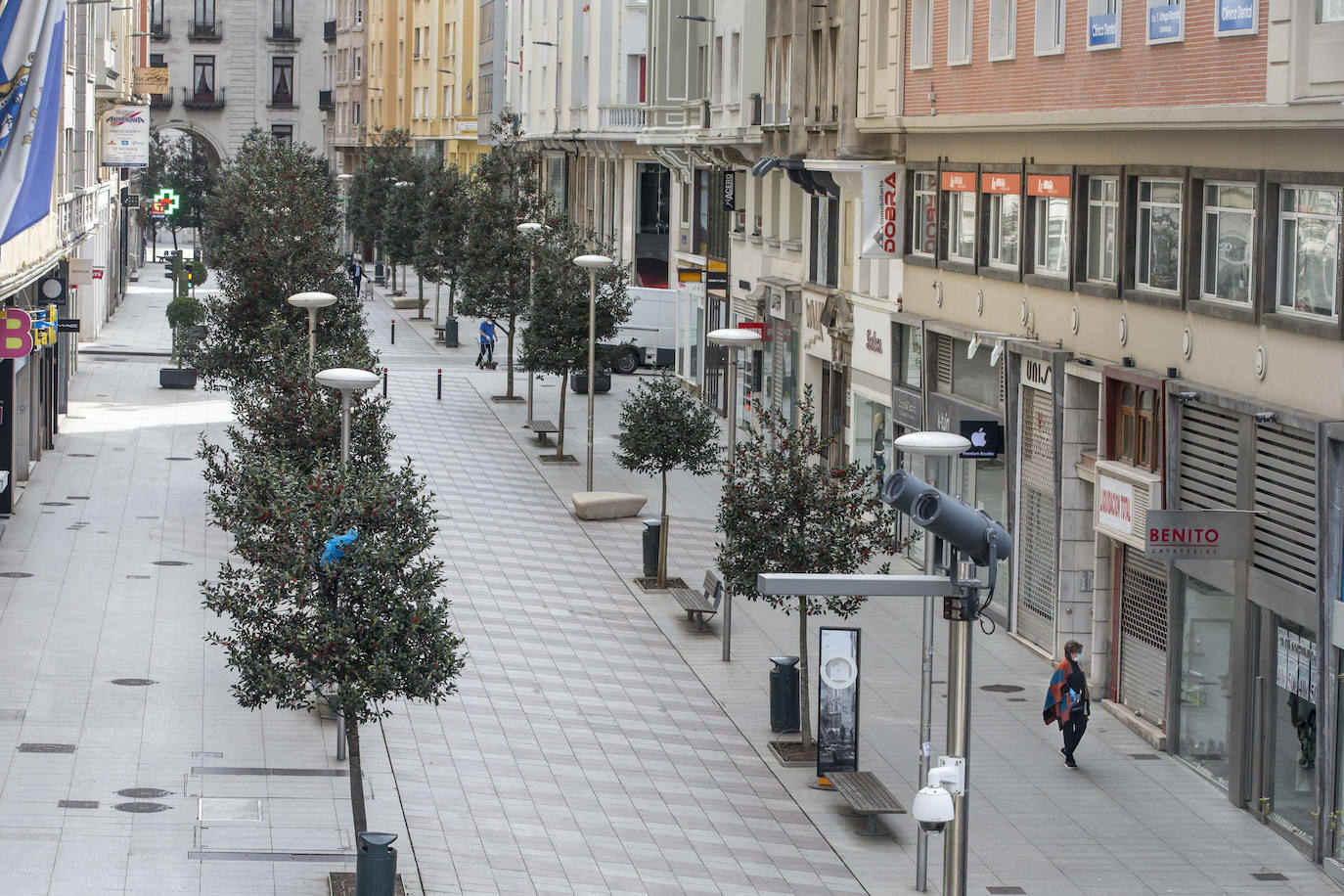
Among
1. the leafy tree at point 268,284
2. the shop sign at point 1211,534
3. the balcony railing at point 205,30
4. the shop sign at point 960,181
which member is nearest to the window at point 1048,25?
the shop sign at point 960,181

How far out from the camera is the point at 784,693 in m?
22.7

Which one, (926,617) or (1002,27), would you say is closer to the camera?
(926,617)

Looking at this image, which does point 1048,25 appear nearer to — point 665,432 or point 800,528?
point 800,528

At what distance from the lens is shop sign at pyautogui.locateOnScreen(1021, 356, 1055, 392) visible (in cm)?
2611

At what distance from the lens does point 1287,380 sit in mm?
19750

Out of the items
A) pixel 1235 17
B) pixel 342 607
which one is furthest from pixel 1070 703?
pixel 342 607

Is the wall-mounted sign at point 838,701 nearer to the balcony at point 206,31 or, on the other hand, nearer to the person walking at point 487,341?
the person walking at point 487,341

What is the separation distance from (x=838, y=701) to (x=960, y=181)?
40.8ft

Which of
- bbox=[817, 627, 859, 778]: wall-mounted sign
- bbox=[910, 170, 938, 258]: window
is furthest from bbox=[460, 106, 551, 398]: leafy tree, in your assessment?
bbox=[817, 627, 859, 778]: wall-mounted sign

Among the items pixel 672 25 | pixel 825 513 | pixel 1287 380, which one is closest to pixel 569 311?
pixel 672 25

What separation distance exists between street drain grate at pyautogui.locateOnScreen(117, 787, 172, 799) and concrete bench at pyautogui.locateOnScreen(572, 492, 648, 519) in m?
17.4

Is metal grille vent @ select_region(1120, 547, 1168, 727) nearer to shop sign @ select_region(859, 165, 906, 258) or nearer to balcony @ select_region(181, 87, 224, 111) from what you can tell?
shop sign @ select_region(859, 165, 906, 258)

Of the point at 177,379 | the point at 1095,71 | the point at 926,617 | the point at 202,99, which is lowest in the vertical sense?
the point at 926,617

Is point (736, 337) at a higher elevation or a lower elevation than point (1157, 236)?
lower
